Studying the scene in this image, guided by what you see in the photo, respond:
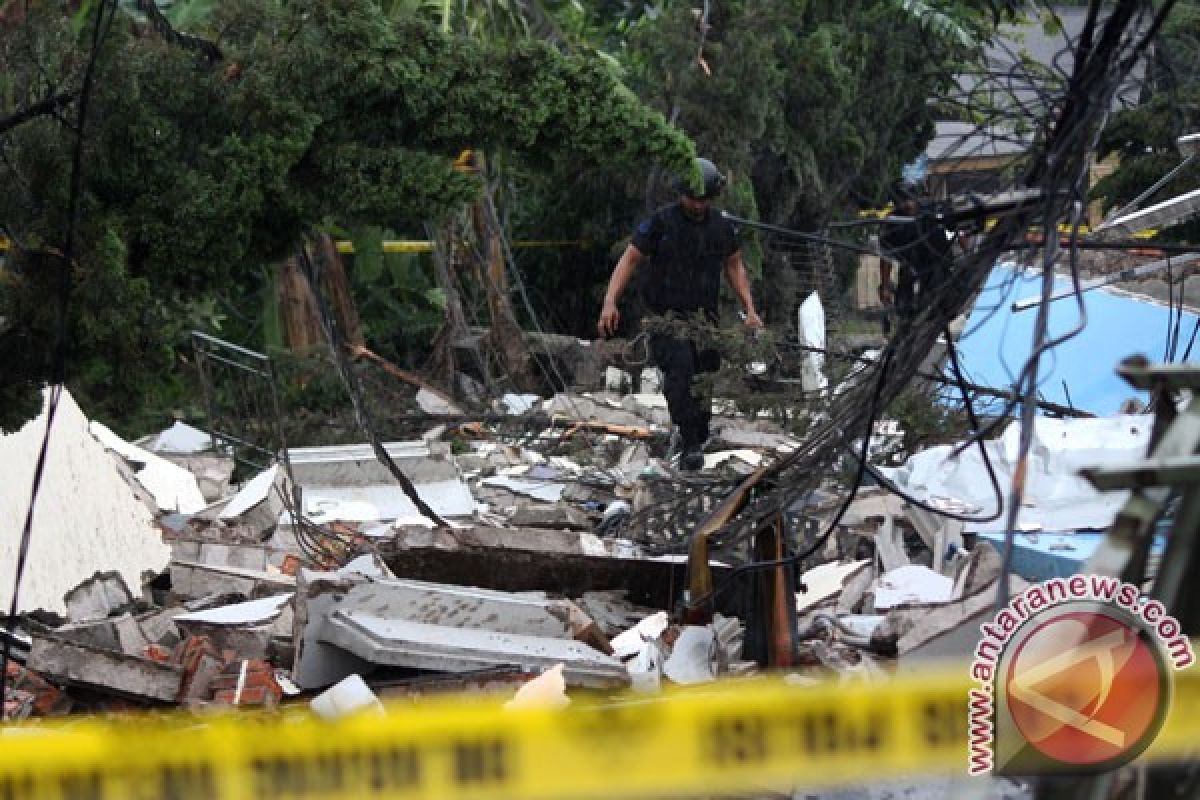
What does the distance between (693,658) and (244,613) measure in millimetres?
1872

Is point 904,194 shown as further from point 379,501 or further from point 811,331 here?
point 811,331

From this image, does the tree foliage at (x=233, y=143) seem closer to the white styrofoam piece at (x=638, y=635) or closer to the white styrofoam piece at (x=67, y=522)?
the white styrofoam piece at (x=67, y=522)

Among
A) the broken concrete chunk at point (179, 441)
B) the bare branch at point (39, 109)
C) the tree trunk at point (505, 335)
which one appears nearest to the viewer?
the bare branch at point (39, 109)

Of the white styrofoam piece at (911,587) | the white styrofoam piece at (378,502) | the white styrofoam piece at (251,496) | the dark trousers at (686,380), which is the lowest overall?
the white styrofoam piece at (911,587)

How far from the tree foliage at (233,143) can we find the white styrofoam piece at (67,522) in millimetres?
1295

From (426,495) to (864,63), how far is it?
34.1 feet

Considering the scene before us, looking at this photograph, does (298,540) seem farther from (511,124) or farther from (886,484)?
(886,484)

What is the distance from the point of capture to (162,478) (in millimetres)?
10602

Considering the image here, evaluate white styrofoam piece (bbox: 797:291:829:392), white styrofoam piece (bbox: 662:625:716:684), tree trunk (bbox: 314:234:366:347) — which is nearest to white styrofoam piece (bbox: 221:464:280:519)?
white styrofoam piece (bbox: 797:291:829:392)

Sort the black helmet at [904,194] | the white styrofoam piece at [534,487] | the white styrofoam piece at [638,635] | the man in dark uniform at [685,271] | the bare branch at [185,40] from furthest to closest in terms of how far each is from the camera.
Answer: the white styrofoam piece at [534,487]
the man in dark uniform at [685,271]
the white styrofoam piece at [638,635]
the bare branch at [185,40]
the black helmet at [904,194]

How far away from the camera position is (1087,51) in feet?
11.4

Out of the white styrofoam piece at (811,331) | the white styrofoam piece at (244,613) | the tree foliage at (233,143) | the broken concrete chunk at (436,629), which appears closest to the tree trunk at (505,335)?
the white styrofoam piece at (811,331)

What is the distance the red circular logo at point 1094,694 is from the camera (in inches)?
120

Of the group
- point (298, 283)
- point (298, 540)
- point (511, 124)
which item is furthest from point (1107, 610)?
point (298, 283)
